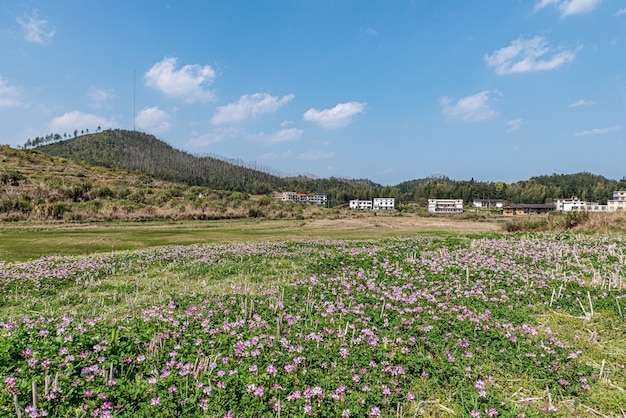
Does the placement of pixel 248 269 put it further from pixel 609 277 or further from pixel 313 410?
pixel 609 277

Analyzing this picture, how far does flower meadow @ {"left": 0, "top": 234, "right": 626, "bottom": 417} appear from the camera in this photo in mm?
3535

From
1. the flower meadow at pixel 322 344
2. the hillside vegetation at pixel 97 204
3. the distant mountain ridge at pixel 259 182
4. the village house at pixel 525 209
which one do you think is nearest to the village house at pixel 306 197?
the distant mountain ridge at pixel 259 182

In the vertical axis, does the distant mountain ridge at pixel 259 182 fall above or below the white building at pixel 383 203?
above

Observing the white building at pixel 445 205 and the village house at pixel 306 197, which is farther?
the village house at pixel 306 197

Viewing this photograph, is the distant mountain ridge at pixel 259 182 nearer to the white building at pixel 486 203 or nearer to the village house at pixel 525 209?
the white building at pixel 486 203

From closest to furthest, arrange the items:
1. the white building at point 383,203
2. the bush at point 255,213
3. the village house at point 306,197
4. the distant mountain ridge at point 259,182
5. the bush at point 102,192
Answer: the bush at point 255,213 → the bush at point 102,192 → the distant mountain ridge at point 259,182 → the village house at point 306,197 → the white building at point 383,203

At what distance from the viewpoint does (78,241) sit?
18.5 meters

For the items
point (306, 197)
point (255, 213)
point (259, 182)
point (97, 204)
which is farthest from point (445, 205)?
point (97, 204)

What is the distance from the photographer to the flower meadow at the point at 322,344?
139 inches

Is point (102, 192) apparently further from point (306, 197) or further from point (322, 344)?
point (306, 197)

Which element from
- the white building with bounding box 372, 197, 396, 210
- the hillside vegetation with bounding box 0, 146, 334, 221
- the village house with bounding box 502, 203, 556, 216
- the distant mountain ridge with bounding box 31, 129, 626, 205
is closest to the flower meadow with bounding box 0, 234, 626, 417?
the hillside vegetation with bounding box 0, 146, 334, 221

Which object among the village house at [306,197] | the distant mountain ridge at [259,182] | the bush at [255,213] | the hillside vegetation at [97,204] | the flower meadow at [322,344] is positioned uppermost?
the distant mountain ridge at [259,182]

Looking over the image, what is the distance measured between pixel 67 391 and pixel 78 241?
18.3 m

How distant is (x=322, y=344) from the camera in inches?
192
